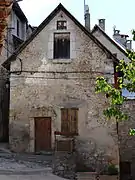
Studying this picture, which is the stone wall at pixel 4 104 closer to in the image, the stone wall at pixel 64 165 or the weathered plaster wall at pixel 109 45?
the weathered plaster wall at pixel 109 45

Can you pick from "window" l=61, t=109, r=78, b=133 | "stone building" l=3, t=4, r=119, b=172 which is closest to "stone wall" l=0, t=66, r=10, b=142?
"stone building" l=3, t=4, r=119, b=172

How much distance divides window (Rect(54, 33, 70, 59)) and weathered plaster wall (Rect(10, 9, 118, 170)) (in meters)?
0.22

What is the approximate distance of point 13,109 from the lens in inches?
777

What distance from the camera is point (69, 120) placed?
19.4 meters

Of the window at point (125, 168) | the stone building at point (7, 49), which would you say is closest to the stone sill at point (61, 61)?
the stone building at point (7, 49)

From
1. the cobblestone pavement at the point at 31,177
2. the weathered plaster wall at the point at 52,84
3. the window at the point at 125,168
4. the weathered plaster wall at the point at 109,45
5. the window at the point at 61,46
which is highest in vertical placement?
the weathered plaster wall at the point at 109,45

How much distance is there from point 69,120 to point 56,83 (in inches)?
76.8

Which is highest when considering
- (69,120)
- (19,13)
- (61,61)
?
(19,13)

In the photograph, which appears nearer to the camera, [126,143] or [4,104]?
[126,143]

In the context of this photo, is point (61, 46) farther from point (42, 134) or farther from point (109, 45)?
point (109, 45)

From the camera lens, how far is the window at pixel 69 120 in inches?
762

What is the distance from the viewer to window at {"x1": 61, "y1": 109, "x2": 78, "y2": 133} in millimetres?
19344

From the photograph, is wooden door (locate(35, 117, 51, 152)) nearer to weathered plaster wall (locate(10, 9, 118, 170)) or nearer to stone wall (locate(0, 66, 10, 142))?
weathered plaster wall (locate(10, 9, 118, 170))

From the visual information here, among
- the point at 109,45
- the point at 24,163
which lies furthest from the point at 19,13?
the point at 24,163
